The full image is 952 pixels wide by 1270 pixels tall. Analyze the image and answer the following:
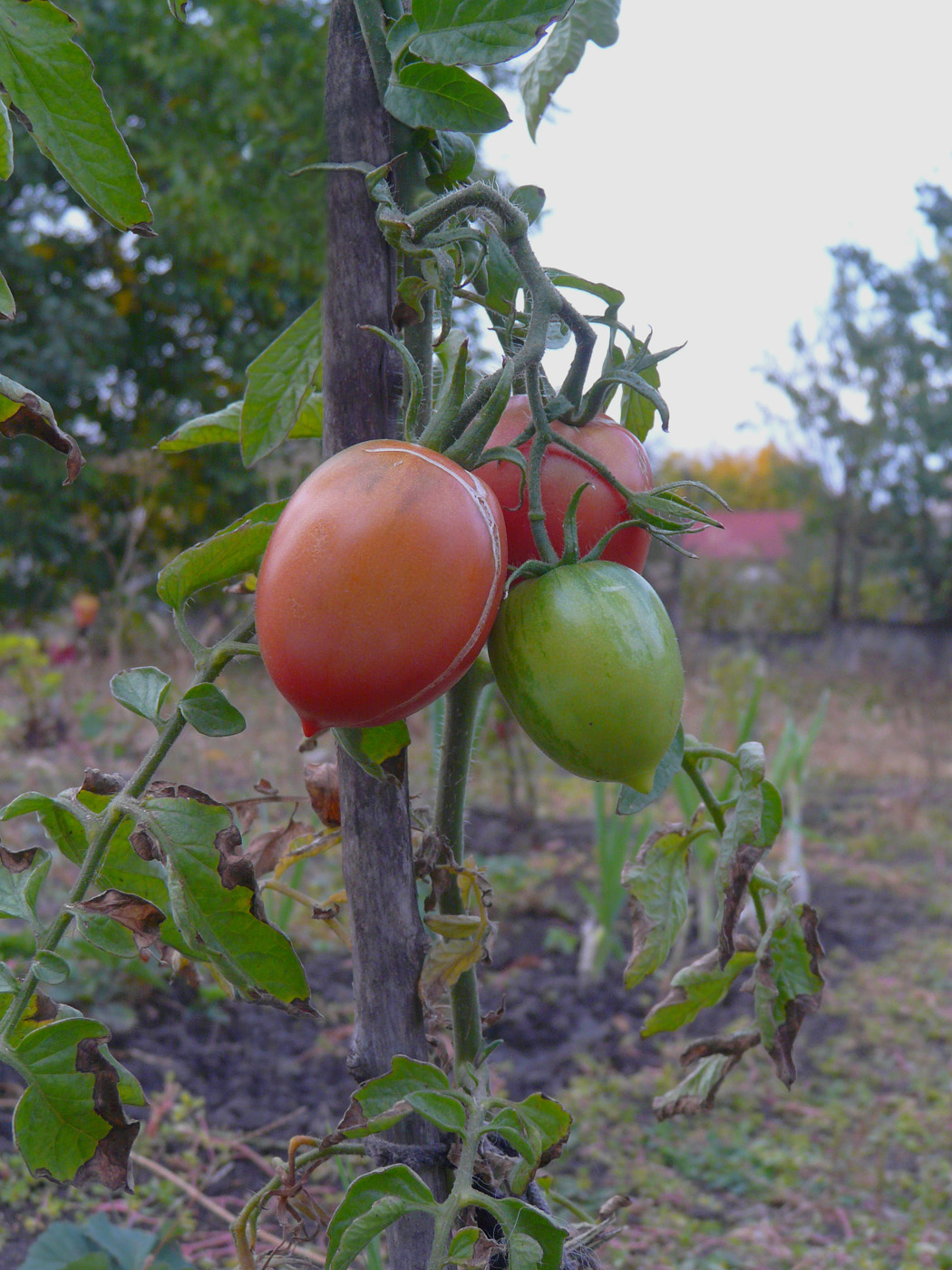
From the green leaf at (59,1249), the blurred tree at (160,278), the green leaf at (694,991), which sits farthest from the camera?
the blurred tree at (160,278)

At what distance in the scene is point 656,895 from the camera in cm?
78

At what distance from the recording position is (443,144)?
64cm

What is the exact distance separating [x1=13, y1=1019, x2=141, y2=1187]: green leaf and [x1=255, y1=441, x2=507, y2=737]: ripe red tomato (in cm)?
23

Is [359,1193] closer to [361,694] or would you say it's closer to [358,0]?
[361,694]

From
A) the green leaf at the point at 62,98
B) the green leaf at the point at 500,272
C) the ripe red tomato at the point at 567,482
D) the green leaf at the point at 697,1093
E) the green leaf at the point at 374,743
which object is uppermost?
the green leaf at the point at 62,98

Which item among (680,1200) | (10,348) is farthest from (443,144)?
(10,348)

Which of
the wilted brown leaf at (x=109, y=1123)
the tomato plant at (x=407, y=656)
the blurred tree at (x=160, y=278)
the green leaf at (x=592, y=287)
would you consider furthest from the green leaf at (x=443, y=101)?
the blurred tree at (x=160, y=278)

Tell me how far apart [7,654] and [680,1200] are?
10.7ft

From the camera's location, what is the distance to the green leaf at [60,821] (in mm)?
606

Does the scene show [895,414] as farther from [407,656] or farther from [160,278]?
[407,656]

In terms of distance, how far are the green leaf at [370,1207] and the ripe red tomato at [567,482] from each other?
0.36m

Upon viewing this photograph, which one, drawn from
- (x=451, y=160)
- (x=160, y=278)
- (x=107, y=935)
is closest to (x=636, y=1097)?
(x=107, y=935)

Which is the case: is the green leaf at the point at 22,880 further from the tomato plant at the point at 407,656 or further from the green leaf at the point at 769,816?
the green leaf at the point at 769,816

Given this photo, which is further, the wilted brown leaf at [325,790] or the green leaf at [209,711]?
the wilted brown leaf at [325,790]
